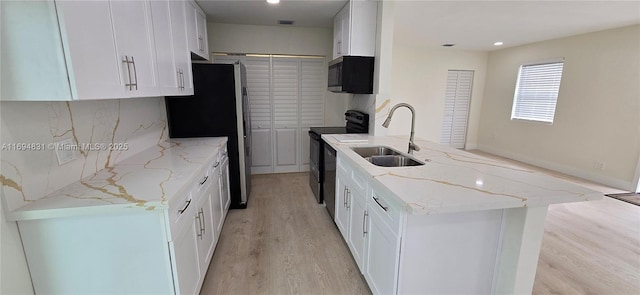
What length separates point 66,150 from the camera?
145cm

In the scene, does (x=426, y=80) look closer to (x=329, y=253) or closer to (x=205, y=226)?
(x=329, y=253)

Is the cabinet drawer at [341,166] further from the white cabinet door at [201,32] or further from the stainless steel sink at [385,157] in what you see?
the white cabinet door at [201,32]

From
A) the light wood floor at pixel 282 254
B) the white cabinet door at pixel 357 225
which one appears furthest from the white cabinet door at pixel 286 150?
the white cabinet door at pixel 357 225

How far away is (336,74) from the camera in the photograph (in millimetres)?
3160

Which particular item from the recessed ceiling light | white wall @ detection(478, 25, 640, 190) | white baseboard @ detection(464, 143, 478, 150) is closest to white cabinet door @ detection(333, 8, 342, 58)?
the recessed ceiling light

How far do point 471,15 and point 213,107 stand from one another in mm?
3302

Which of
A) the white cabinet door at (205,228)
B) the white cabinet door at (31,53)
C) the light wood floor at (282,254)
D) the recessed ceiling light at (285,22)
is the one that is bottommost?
the light wood floor at (282,254)

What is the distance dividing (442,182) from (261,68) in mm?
3467

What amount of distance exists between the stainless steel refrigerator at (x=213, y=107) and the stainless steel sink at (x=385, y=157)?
4.36ft

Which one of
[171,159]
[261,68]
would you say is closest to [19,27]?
[171,159]

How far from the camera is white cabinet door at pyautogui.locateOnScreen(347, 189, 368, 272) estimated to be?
1.86 metres

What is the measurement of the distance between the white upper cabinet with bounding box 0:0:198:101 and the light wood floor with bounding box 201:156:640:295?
57.9 inches

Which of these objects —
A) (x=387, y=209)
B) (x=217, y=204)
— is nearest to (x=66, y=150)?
(x=217, y=204)

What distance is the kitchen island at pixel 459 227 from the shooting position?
1.28m
